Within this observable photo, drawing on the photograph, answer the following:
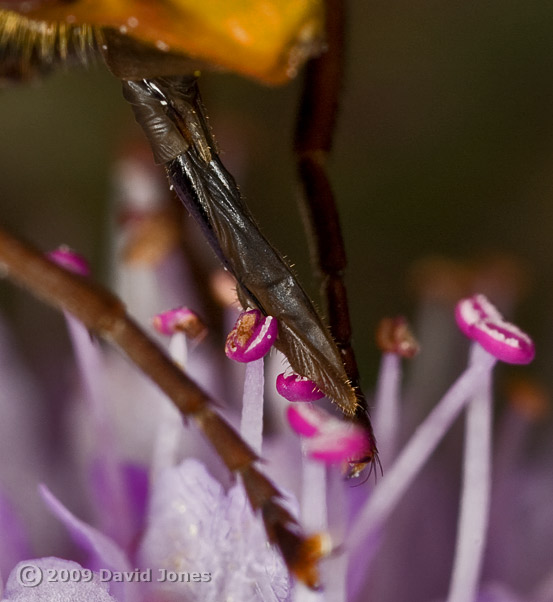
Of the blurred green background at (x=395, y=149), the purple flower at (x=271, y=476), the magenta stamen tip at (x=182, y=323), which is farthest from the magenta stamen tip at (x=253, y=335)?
the blurred green background at (x=395, y=149)

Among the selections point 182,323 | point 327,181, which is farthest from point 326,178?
point 182,323

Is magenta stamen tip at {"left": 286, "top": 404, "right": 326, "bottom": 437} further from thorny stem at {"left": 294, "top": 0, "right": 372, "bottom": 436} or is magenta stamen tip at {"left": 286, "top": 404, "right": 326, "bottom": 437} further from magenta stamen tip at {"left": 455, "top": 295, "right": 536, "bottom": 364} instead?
magenta stamen tip at {"left": 455, "top": 295, "right": 536, "bottom": 364}

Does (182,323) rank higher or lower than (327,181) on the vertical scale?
lower

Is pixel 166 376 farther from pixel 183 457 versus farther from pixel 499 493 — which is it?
pixel 499 493

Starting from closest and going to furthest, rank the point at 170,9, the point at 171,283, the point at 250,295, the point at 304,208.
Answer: the point at 170,9
the point at 250,295
the point at 304,208
the point at 171,283

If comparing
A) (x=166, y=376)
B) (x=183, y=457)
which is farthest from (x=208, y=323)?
(x=166, y=376)

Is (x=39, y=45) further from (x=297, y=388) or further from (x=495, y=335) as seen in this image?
(x=495, y=335)
